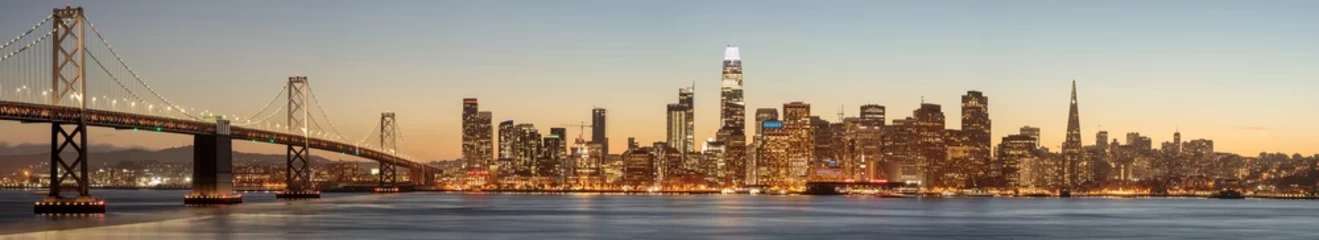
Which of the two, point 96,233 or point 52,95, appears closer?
point 96,233

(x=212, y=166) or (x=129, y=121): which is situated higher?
(x=129, y=121)

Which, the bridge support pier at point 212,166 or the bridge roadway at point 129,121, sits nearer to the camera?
the bridge roadway at point 129,121

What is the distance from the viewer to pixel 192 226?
70438 millimetres

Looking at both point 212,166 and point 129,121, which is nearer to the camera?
point 129,121

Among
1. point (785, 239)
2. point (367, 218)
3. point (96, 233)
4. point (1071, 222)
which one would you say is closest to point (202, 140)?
point (367, 218)

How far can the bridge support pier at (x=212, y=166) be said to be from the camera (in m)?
103

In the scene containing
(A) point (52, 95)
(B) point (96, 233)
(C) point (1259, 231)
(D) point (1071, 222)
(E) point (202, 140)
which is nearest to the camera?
(B) point (96, 233)

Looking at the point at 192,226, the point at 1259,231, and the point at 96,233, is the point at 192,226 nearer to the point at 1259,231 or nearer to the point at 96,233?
the point at 96,233

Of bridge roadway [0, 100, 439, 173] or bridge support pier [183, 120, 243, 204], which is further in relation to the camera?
bridge support pier [183, 120, 243, 204]

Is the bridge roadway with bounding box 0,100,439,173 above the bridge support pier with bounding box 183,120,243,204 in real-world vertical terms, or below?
above

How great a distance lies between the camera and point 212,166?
104 metres

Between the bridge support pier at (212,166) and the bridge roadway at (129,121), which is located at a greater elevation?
the bridge roadway at (129,121)

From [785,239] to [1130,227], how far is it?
29.2 meters

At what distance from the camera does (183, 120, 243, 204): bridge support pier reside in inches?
4065
